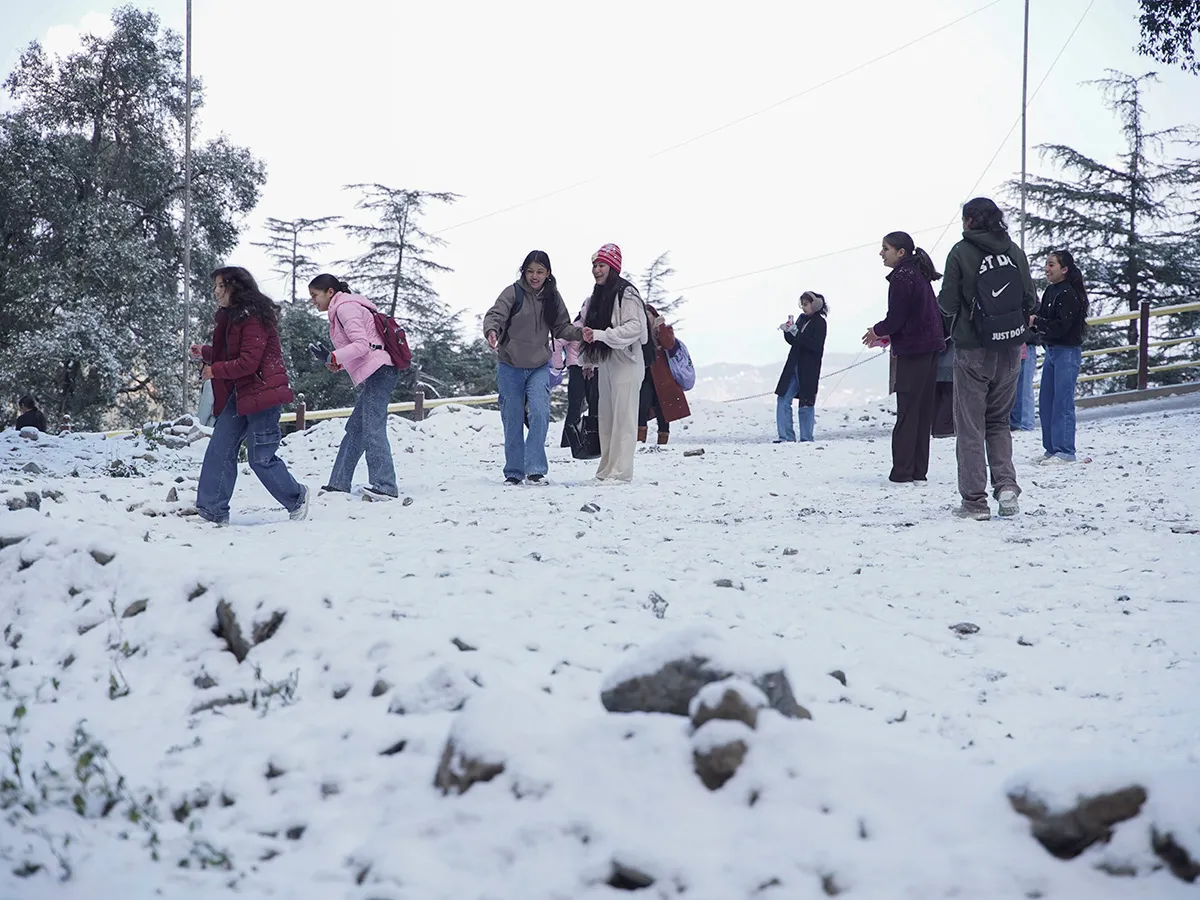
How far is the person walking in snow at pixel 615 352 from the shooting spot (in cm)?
905

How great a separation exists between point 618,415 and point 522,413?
0.90 metres

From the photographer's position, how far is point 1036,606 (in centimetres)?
491

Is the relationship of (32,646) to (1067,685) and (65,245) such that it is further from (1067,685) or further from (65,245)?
(65,245)

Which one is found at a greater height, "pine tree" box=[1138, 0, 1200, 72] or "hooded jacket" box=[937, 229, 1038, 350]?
"pine tree" box=[1138, 0, 1200, 72]

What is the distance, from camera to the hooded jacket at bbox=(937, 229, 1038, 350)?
23.0 feet

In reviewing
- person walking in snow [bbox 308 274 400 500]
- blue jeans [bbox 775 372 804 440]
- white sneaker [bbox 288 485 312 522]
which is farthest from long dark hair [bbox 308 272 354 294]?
blue jeans [bbox 775 372 804 440]

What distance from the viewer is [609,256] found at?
9.17 metres

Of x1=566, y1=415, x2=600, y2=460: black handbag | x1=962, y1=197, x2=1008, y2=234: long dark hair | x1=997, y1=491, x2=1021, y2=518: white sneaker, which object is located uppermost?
x1=962, y1=197, x2=1008, y2=234: long dark hair

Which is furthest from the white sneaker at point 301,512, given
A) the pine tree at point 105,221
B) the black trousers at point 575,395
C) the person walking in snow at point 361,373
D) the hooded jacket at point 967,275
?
the pine tree at point 105,221

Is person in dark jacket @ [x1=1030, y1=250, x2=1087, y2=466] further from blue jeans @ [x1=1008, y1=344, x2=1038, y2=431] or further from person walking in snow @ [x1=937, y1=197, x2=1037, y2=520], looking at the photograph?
blue jeans @ [x1=1008, y1=344, x2=1038, y2=431]

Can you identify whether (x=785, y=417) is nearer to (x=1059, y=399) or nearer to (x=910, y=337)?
(x=1059, y=399)

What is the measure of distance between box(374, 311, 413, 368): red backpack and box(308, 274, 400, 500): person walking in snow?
0.03 m

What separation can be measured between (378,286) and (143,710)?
1272 inches

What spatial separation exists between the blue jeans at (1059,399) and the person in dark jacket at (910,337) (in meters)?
1.71
